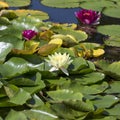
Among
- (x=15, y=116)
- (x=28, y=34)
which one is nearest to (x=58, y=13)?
(x=28, y=34)

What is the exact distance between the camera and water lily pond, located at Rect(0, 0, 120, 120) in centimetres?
163

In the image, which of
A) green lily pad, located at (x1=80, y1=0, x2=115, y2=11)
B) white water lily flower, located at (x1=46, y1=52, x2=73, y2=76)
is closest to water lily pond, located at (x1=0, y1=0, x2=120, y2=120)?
white water lily flower, located at (x1=46, y1=52, x2=73, y2=76)

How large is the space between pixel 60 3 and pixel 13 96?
1705 mm

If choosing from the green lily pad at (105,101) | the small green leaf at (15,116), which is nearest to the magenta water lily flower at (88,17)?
the green lily pad at (105,101)

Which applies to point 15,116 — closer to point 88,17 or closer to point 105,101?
point 105,101

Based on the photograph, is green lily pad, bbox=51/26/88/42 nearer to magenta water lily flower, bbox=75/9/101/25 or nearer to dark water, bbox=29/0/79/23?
magenta water lily flower, bbox=75/9/101/25

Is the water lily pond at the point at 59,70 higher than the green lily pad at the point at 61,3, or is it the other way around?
the water lily pond at the point at 59,70

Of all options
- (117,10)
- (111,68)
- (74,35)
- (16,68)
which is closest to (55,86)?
(16,68)

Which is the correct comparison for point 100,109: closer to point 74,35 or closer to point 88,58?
point 88,58

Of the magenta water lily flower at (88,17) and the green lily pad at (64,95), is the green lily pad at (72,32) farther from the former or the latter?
the green lily pad at (64,95)

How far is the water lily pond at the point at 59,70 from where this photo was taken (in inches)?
64.1

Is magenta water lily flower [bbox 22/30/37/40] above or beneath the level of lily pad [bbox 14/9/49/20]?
above

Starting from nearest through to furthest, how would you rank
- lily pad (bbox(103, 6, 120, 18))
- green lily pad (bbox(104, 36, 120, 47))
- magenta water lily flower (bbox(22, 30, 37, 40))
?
1. magenta water lily flower (bbox(22, 30, 37, 40))
2. green lily pad (bbox(104, 36, 120, 47))
3. lily pad (bbox(103, 6, 120, 18))

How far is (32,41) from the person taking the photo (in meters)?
2.16
